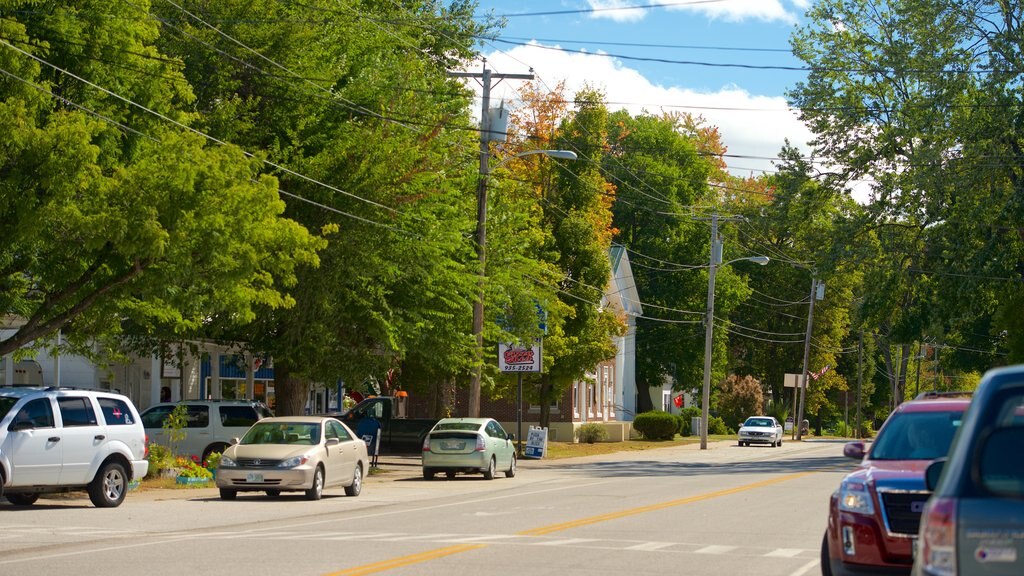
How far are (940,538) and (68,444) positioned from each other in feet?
56.2

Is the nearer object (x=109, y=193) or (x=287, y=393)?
(x=109, y=193)

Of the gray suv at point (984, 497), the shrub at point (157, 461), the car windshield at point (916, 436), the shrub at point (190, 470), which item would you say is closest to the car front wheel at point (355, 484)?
the shrub at point (190, 470)

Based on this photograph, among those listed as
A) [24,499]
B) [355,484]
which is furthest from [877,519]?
[355,484]

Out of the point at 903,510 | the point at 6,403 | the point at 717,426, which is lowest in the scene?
the point at 717,426

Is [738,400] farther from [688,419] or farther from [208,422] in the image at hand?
[208,422]

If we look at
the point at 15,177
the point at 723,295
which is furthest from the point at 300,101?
the point at 723,295

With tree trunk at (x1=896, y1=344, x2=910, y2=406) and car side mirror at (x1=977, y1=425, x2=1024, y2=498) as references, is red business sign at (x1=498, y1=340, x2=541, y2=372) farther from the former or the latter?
tree trunk at (x1=896, y1=344, x2=910, y2=406)

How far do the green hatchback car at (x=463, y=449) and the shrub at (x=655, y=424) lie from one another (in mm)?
31783

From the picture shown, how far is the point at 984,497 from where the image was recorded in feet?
17.8

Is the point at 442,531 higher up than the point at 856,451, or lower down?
lower down

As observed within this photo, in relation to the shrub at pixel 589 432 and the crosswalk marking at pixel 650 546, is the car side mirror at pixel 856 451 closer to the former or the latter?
the crosswalk marking at pixel 650 546

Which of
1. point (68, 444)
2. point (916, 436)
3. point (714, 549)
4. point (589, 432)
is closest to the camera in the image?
point (916, 436)

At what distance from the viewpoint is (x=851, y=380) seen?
95500mm

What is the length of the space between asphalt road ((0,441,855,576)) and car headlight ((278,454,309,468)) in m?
0.69
